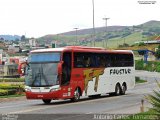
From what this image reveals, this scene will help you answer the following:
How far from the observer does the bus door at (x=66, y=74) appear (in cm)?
2838

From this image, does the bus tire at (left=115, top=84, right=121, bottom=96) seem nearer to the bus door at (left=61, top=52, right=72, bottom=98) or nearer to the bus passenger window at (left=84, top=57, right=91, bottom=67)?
the bus passenger window at (left=84, top=57, right=91, bottom=67)

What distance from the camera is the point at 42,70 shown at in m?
28.3

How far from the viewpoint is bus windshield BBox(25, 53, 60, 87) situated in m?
28.1

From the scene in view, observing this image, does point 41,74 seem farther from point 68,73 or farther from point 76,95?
point 76,95

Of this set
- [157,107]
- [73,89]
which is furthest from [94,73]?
[157,107]

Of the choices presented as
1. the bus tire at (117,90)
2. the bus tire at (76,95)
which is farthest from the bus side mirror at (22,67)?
the bus tire at (117,90)

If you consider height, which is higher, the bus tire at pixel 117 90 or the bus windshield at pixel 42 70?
the bus windshield at pixel 42 70

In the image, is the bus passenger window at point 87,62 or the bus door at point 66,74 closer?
the bus door at point 66,74

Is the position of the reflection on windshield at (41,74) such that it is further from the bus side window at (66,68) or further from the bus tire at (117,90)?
the bus tire at (117,90)

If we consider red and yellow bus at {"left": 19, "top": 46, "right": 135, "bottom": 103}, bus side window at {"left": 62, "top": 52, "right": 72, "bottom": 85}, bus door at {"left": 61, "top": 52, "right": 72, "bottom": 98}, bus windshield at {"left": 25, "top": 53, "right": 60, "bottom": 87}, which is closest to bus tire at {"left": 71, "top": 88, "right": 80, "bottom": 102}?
red and yellow bus at {"left": 19, "top": 46, "right": 135, "bottom": 103}

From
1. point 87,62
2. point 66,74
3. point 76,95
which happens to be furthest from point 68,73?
point 87,62

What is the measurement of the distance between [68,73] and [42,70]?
148cm

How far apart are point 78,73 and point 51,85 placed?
2.59m

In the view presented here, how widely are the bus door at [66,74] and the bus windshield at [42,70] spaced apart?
52 cm
